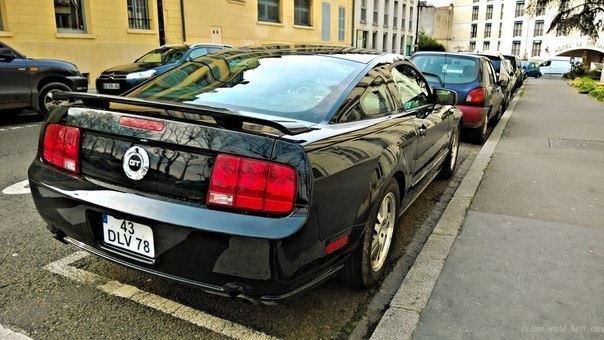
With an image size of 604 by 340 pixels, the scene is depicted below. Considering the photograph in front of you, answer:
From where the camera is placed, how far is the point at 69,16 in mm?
16281

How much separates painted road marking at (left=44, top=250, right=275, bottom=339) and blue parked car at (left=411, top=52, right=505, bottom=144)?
6113mm

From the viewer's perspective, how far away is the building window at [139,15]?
18047mm

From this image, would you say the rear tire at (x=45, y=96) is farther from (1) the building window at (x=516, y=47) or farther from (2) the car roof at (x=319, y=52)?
(1) the building window at (x=516, y=47)

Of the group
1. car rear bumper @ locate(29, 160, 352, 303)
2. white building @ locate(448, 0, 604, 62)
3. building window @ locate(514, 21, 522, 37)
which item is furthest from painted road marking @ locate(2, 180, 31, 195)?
building window @ locate(514, 21, 522, 37)

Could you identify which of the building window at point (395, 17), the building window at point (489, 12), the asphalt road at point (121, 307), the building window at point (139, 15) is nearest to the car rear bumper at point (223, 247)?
the asphalt road at point (121, 307)

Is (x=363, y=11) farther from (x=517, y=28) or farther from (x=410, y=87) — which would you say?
(x=517, y=28)

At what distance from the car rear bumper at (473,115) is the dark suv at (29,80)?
7.14 m

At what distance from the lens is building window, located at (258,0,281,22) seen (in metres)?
25.3

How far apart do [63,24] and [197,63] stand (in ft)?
49.6

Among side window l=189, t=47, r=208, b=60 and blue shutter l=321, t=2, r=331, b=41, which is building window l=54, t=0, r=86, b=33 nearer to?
side window l=189, t=47, r=208, b=60

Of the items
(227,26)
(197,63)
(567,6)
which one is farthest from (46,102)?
(567,6)

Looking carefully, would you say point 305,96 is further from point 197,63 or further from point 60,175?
point 60,175

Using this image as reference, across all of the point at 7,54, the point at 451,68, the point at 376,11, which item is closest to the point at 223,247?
the point at 451,68

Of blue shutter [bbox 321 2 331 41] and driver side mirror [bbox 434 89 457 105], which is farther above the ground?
blue shutter [bbox 321 2 331 41]
